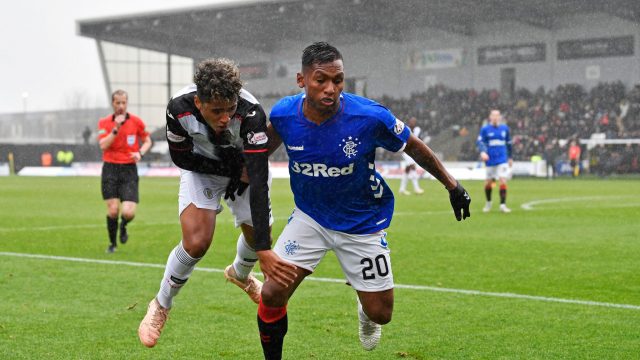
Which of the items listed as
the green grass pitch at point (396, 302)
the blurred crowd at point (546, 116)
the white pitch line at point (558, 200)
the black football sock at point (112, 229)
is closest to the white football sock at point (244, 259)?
the green grass pitch at point (396, 302)

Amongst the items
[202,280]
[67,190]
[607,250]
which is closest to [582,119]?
[67,190]

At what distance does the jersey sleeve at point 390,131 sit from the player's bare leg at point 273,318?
1.01m

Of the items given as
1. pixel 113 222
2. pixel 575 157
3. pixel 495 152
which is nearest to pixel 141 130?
pixel 113 222

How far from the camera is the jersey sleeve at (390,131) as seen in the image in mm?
5656

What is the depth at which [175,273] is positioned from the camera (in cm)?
638

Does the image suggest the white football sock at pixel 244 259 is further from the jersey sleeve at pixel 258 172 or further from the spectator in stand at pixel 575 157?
the spectator in stand at pixel 575 157

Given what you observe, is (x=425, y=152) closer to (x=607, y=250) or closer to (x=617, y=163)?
(x=607, y=250)

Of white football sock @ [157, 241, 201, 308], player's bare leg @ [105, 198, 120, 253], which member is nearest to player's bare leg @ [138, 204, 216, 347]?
white football sock @ [157, 241, 201, 308]

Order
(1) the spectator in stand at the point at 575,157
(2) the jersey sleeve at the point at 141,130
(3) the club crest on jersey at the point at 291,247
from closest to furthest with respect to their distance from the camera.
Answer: (3) the club crest on jersey at the point at 291,247
(2) the jersey sleeve at the point at 141,130
(1) the spectator in stand at the point at 575,157

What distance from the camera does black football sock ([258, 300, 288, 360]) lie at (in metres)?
5.61

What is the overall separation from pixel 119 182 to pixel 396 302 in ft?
19.6

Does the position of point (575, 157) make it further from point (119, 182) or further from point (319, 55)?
point (319, 55)

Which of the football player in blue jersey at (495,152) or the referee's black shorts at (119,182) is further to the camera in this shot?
the football player in blue jersey at (495,152)

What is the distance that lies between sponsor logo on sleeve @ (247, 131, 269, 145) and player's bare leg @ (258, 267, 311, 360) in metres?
0.85
